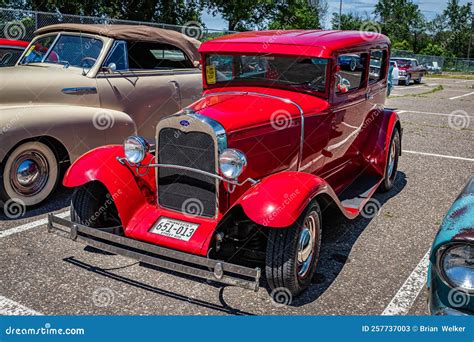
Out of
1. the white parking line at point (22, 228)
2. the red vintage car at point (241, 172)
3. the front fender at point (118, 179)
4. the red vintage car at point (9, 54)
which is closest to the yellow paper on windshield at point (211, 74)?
the red vintage car at point (241, 172)

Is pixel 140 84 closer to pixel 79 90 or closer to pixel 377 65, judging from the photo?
pixel 79 90

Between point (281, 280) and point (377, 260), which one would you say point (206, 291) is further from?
point (377, 260)

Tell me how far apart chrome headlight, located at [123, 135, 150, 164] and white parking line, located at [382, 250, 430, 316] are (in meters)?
2.19

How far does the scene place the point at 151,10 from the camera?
2503 cm

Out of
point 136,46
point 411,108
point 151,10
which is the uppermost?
point 151,10

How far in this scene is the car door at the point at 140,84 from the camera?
571cm

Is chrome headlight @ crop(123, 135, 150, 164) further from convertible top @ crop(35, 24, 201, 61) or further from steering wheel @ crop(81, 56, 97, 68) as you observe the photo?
convertible top @ crop(35, 24, 201, 61)

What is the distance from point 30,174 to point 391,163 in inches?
170

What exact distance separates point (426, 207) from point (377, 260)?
5.65 feet

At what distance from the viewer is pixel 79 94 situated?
5.40 m

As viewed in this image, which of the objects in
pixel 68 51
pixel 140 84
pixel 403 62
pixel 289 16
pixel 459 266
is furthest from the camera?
pixel 289 16

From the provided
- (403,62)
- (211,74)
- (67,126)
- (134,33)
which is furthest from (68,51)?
(403,62)

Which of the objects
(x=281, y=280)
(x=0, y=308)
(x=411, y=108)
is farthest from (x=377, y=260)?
(x=411, y=108)

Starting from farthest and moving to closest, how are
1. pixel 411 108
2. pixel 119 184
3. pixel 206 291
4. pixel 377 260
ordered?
1. pixel 411 108
2. pixel 377 260
3. pixel 119 184
4. pixel 206 291
